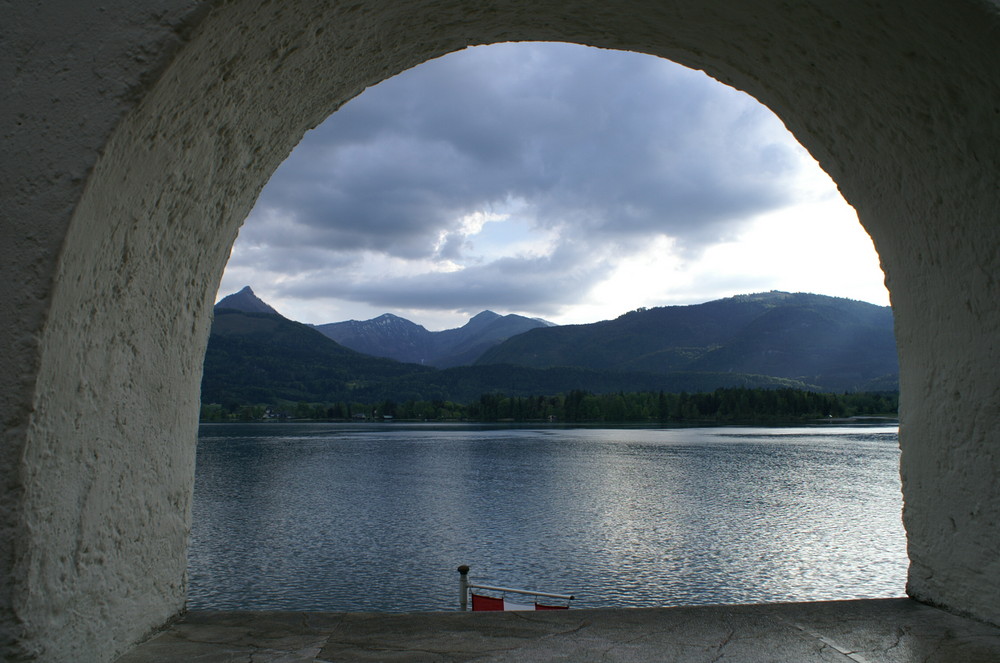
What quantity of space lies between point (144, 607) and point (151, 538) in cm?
27

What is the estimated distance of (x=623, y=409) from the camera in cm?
11044


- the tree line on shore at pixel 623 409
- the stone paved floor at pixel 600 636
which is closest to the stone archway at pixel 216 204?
the stone paved floor at pixel 600 636

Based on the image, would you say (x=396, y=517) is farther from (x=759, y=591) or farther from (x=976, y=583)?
(x=976, y=583)

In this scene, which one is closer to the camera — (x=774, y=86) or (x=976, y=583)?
(x=976, y=583)

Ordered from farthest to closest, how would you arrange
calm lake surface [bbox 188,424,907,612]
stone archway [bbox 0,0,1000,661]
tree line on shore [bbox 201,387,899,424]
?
tree line on shore [bbox 201,387,899,424] < calm lake surface [bbox 188,424,907,612] < stone archway [bbox 0,0,1000,661]

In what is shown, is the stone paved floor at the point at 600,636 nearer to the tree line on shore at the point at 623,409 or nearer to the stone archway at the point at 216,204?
the stone archway at the point at 216,204

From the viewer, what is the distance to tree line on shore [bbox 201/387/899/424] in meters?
95.3

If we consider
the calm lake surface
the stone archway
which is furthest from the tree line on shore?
the stone archway

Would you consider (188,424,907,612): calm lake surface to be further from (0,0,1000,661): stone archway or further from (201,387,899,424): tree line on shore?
(201,387,899,424): tree line on shore

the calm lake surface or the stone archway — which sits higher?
the stone archway

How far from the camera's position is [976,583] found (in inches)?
118

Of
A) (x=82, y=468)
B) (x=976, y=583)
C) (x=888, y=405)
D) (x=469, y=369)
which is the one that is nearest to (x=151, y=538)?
(x=82, y=468)

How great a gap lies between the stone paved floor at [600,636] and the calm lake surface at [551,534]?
10.1 metres

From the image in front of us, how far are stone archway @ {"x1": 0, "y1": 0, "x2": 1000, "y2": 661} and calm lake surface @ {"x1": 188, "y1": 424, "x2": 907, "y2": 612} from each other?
1069 cm
